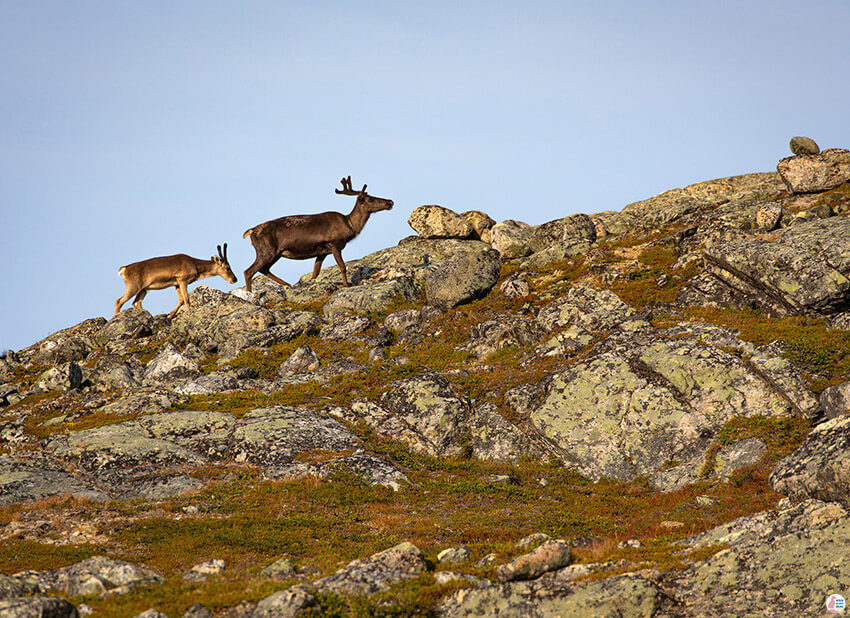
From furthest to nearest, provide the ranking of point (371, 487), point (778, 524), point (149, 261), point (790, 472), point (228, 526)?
1. point (149, 261)
2. point (371, 487)
3. point (228, 526)
4. point (790, 472)
5. point (778, 524)

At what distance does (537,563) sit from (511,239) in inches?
1470

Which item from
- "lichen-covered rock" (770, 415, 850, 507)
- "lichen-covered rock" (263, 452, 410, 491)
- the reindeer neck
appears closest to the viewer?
"lichen-covered rock" (770, 415, 850, 507)

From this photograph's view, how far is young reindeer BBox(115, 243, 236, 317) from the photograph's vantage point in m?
43.9

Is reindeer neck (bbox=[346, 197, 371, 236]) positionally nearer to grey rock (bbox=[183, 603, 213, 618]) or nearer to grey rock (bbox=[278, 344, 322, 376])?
grey rock (bbox=[278, 344, 322, 376])

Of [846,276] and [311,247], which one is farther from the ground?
[311,247]

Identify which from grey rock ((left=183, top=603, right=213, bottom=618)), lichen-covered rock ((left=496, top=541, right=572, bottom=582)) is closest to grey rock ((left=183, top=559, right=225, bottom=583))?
grey rock ((left=183, top=603, right=213, bottom=618))

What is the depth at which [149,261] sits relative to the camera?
145 feet

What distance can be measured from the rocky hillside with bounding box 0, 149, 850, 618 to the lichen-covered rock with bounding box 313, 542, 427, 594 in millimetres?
78

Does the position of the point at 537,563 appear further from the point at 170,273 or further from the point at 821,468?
the point at 170,273

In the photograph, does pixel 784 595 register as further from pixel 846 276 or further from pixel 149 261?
pixel 149 261

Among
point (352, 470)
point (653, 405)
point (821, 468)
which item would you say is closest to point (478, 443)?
point (352, 470)

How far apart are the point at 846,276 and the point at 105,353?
39217mm

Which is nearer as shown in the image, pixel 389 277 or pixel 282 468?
pixel 282 468

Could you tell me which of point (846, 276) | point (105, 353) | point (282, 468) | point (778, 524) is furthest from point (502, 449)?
point (105, 353)
